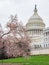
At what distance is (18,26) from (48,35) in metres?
108

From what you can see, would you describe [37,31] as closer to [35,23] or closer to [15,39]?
[35,23]

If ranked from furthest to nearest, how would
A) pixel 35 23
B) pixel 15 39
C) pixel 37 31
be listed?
pixel 35 23, pixel 37 31, pixel 15 39

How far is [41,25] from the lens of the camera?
512 ft

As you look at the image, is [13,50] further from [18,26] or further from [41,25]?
[41,25]

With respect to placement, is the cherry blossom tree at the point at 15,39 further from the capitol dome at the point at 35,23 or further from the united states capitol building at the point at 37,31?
the capitol dome at the point at 35,23

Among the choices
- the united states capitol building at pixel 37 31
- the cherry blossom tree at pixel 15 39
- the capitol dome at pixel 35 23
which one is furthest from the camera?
the capitol dome at pixel 35 23

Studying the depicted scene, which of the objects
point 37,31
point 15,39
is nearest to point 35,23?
point 37,31

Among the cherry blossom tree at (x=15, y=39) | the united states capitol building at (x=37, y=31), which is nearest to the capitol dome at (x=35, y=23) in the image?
the united states capitol building at (x=37, y=31)

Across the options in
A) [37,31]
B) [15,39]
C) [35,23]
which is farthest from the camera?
[35,23]

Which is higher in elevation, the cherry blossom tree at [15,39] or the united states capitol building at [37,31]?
the cherry blossom tree at [15,39]

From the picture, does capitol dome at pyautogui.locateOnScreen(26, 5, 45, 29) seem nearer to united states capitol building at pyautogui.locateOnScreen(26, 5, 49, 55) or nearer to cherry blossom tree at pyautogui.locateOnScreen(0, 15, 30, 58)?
united states capitol building at pyautogui.locateOnScreen(26, 5, 49, 55)

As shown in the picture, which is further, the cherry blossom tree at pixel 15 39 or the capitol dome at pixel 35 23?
the capitol dome at pixel 35 23

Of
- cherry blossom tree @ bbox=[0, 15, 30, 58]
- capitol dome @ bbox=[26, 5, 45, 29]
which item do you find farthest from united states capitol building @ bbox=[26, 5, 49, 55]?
cherry blossom tree @ bbox=[0, 15, 30, 58]

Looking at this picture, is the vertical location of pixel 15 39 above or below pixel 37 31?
above
